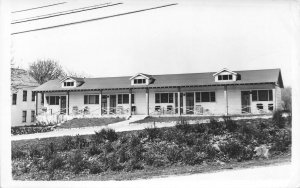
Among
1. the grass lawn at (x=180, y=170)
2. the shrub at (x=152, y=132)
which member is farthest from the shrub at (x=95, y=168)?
the shrub at (x=152, y=132)

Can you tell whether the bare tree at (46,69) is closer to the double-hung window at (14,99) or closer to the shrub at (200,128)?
the double-hung window at (14,99)

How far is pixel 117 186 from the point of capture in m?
5.75

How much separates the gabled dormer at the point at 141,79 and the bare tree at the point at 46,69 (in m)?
1.56

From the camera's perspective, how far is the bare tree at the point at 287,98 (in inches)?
231

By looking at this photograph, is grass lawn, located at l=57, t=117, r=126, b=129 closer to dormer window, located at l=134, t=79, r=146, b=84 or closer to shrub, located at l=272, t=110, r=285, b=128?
dormer window, located at l=134, t=79, r=146, b=84

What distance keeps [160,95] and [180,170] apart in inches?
87.5

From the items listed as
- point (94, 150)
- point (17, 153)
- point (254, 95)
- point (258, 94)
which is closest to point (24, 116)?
point (17, 153)

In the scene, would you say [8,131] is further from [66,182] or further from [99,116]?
[99,116]

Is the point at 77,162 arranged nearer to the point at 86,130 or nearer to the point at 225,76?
the point at 86,130

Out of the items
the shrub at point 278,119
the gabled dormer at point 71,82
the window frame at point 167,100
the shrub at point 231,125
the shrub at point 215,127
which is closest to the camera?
the shrub at point 278,119

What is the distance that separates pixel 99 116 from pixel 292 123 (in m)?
4.18

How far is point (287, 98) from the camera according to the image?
595 centimetres

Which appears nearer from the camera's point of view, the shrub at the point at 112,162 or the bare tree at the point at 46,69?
the shrub at the point at 112,162

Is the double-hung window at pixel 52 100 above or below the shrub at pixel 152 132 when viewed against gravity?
above
